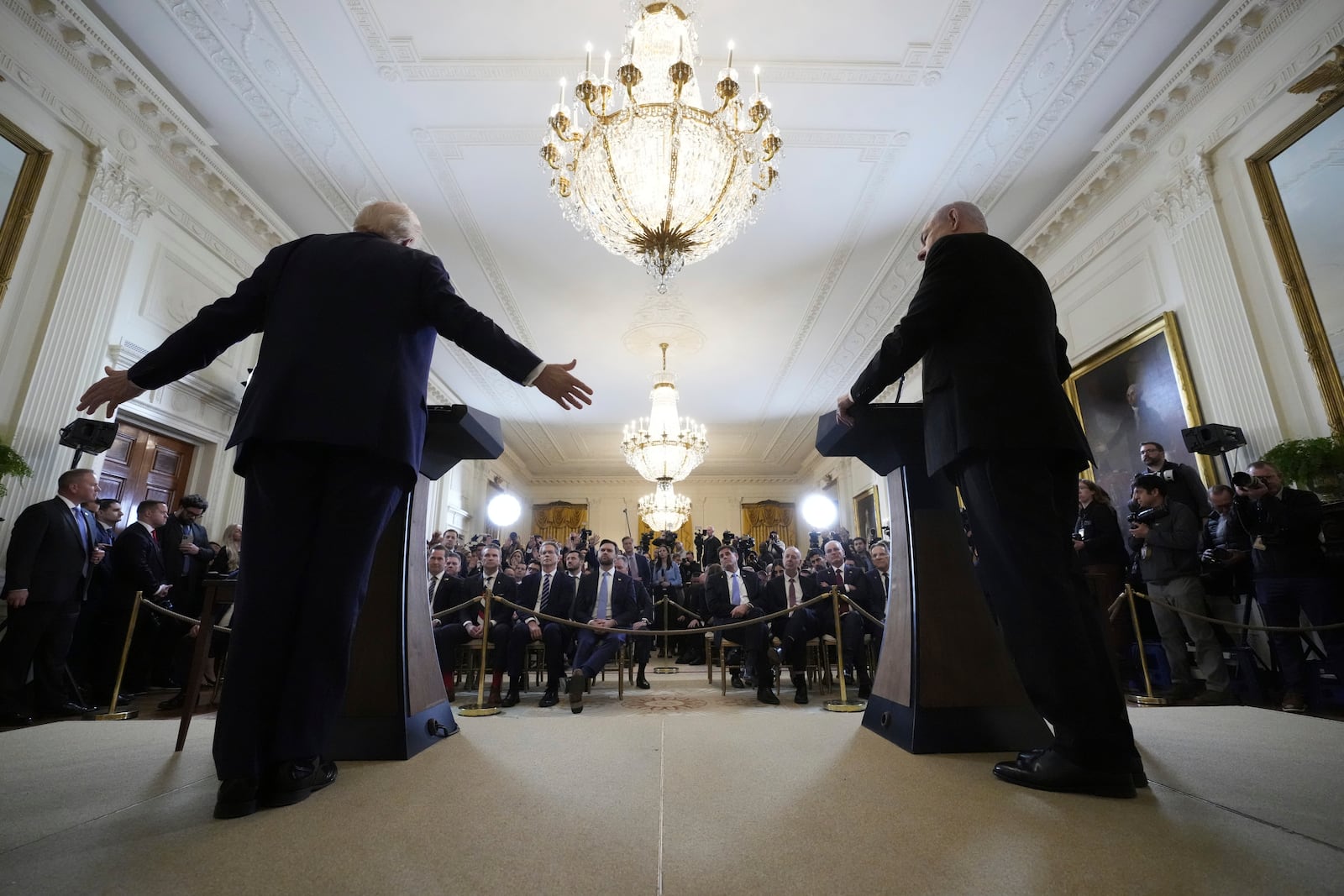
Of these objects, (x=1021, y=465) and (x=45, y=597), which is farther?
(x=45, y=597)

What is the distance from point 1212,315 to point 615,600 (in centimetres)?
510

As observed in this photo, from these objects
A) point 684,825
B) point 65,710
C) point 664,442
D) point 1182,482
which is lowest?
point 65,710

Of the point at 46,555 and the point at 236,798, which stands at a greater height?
the point at 46,555

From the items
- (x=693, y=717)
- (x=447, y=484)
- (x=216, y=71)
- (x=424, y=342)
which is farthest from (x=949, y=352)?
(x=447, y=484)

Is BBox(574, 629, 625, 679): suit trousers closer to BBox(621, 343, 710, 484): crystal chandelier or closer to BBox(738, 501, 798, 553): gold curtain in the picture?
BBox(621, 343, 710, 484): crystal chandelier

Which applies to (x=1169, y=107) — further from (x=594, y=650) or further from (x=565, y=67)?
(x=594, y=650)

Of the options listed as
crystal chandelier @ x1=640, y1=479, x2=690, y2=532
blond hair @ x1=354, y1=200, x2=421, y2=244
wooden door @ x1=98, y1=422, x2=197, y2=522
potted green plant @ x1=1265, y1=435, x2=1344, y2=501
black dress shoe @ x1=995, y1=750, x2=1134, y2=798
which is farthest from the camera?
crystal chandelier @ x1=640, y1=479, x2=690, y2=532

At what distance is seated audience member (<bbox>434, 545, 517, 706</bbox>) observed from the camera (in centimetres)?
443

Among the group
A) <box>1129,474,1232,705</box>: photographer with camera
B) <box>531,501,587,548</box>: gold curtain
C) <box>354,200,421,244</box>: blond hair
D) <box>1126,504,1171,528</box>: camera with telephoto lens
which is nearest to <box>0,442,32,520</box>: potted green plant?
<box>354,200,421,244</box>: blond hair

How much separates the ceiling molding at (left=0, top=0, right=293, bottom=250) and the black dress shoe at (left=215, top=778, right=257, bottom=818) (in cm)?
519

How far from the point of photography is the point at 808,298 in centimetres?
759

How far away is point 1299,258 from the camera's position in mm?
3824

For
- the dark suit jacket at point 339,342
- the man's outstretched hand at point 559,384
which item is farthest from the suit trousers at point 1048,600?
the dark suit jacket at point 339,342

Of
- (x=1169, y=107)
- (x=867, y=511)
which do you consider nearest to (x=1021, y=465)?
(x=1169, y=107)
